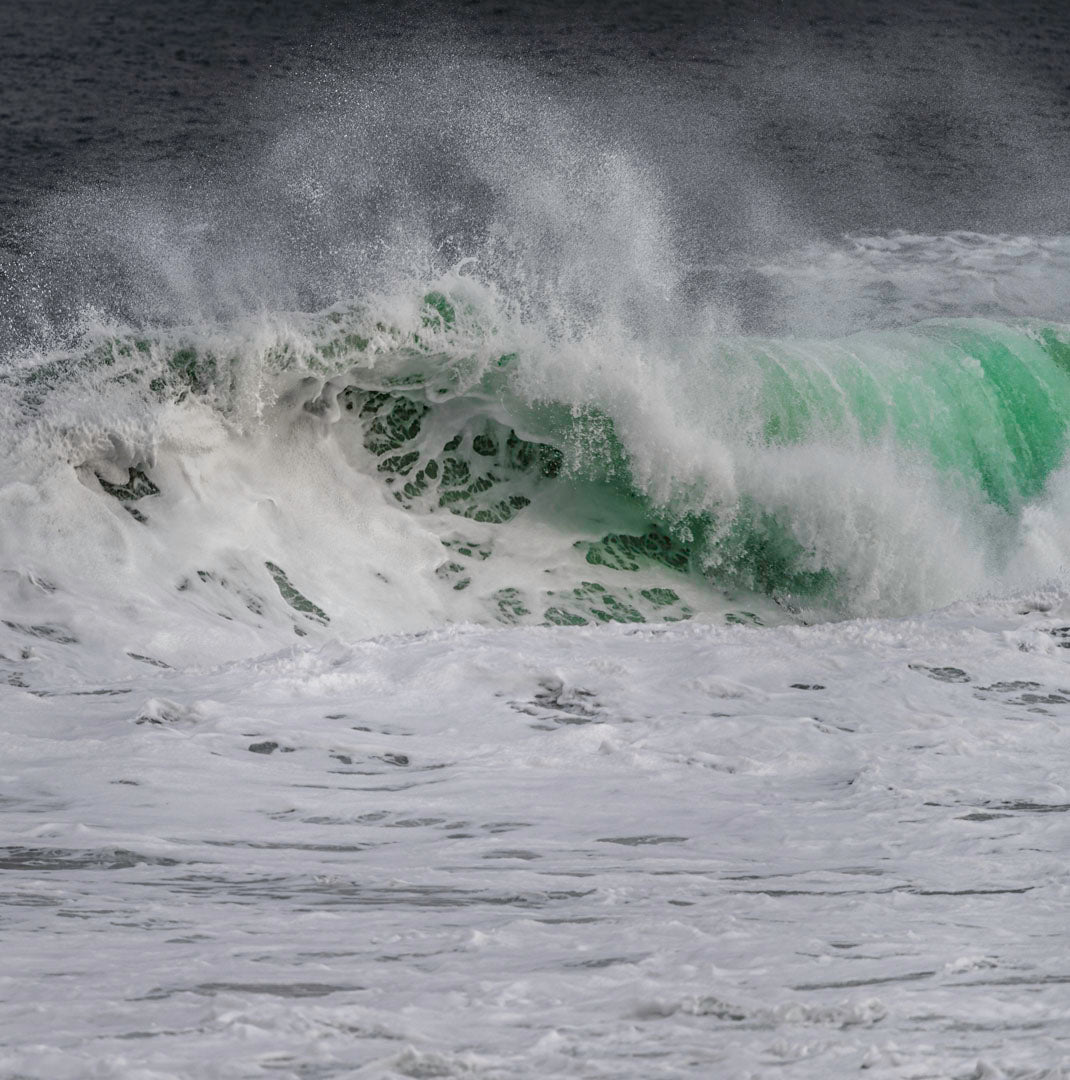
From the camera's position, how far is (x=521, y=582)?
9727mm

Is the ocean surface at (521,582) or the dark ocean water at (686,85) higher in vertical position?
the dark ocean water at (686,85)

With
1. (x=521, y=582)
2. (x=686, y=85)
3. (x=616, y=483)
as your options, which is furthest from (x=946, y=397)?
(x=686, y=85)

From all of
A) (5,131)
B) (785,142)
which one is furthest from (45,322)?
(785,142)

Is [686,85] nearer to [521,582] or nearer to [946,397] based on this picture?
[946,397]

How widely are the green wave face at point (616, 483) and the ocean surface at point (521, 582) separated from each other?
0.03 m

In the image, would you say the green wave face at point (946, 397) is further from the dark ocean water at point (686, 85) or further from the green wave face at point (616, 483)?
the dark ocean water at point (686, 85)

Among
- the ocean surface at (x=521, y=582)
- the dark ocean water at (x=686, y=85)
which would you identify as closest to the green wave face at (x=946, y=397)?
the ocean surface at (x=521, y=582)

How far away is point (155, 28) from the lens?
943 inches

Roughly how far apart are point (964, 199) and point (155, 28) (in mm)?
13207

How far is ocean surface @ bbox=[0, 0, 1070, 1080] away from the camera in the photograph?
360 centimetres

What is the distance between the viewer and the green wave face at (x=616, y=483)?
9.73m

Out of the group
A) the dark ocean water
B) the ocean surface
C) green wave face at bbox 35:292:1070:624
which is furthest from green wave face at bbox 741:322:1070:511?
the dark ocean water

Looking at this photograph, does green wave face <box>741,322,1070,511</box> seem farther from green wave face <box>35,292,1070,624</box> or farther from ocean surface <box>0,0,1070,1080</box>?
green wave face <box>35,292,1070,624</box>

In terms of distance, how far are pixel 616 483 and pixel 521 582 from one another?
3.58 feet
